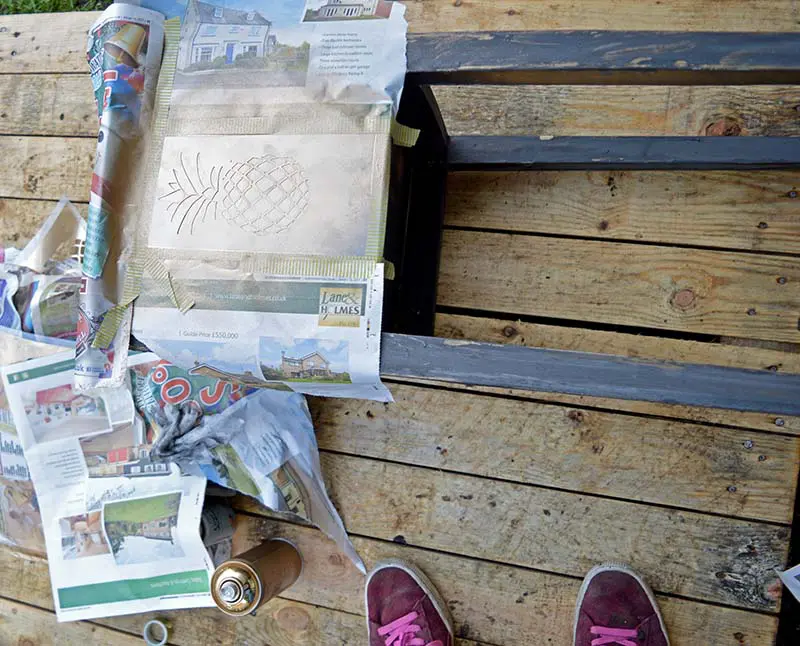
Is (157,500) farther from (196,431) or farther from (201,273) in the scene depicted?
(201,273)

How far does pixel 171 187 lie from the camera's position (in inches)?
29.3

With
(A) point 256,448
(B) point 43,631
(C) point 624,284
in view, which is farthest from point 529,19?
(B) point 43,631

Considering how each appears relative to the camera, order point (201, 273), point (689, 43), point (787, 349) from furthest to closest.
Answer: point (787, 349) → point (201, 273) → point (689, 43)

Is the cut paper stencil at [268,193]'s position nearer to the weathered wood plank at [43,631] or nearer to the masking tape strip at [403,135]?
the masking tape strip at [403,135]

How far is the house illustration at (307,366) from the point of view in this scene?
27.2 inches

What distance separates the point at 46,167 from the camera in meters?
1.25

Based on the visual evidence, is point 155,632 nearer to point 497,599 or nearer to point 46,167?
point 497,599

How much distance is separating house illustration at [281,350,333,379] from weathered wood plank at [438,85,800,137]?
0.55m

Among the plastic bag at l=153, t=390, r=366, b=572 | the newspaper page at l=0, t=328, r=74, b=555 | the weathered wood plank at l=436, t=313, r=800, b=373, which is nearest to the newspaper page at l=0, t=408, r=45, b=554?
the newspaper page at l=0, t=328, r=74, b=555

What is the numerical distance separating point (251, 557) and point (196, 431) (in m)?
0.20

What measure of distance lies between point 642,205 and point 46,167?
40.6 inches

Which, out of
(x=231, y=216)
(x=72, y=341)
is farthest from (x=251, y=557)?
(x=231, y=216)

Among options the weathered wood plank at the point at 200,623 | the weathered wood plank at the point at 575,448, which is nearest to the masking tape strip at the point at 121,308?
the weathered wood plank at the point at 575,448

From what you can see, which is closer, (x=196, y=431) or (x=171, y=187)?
(x=171, y=187)
